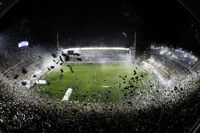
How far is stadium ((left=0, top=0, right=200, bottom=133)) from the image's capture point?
13586mm

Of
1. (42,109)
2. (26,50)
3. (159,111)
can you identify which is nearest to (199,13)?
(159,111)

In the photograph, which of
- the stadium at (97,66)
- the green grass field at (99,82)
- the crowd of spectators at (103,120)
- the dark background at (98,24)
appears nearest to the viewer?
the crowd of spectators at (103,120)

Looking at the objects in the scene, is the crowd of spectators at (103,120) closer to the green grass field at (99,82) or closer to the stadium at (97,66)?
the stadium at (97,66)

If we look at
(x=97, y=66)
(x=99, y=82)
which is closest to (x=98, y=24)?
(x=97, y=66)

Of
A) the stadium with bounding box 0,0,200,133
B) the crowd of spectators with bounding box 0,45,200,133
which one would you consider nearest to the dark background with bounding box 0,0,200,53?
the stadium with bounding box 0,0,200,133

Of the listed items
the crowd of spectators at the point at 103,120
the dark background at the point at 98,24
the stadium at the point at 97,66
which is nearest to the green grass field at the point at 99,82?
the stadium at the point at 97,66

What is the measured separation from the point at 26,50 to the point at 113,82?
59.4ft

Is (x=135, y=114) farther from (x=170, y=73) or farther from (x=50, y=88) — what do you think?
(x=170, y=73)

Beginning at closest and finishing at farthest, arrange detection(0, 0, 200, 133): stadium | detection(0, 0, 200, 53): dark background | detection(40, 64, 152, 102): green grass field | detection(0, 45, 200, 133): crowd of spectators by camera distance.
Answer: detection(0, 45, 200, 133): crowd of spectators, detection(0, 0, 200, 133): stadium, detection(40, 64, 152, 102): green grass field, detection(0, 0, 200, 53): dark background

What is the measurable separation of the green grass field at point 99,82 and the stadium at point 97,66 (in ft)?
0.34

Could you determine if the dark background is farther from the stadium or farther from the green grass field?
the green grass field

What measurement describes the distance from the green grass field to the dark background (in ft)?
23.3

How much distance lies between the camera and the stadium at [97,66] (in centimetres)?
1359

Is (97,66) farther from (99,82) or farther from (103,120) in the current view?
(103,120)
